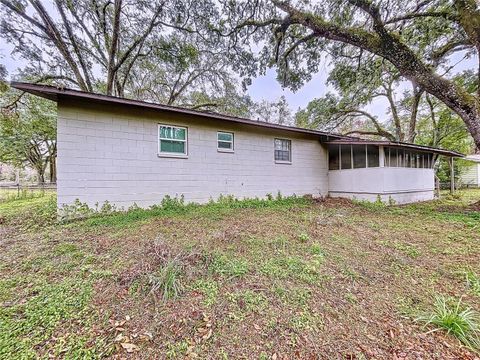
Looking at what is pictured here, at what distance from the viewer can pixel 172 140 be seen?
7.30m

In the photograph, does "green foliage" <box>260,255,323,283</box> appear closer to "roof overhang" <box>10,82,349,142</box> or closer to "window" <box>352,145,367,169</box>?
"roof overhang" <box>10,82,349,142</box>

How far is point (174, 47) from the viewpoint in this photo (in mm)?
10398

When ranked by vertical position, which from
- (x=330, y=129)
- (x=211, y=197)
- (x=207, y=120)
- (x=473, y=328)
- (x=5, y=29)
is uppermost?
(x=5, y=29)

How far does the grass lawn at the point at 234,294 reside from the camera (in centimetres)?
190

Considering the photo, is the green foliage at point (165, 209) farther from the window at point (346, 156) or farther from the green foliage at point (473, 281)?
the green foliage at point (473, 281)

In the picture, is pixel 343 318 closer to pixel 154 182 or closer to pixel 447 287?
pixel 447 287

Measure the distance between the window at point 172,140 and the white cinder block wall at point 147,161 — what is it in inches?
6.8

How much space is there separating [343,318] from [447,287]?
179 centimetres

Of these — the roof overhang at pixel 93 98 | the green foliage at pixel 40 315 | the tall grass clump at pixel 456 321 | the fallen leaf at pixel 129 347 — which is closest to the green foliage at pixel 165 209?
the green foliage at pixel 40 315

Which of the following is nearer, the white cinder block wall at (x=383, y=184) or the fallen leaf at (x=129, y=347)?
the fallen leaf at (x=129, y=347)

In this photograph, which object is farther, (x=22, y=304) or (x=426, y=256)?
(x=426, y=256)

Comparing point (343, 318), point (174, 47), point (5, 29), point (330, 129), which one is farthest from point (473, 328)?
point (330, 129)

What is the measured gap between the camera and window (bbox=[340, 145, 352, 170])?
1031cm

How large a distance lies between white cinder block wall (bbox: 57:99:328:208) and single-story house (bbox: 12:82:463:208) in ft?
0.09
